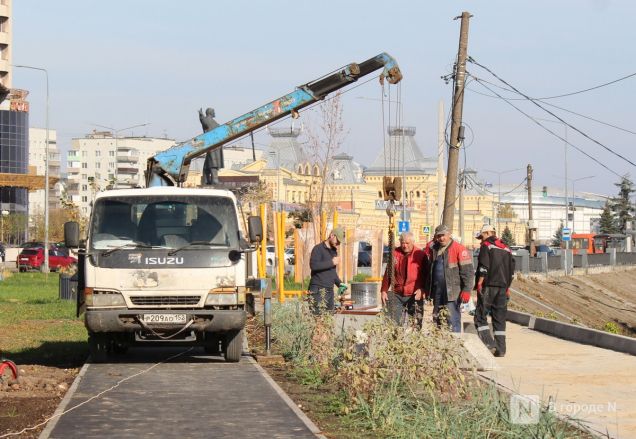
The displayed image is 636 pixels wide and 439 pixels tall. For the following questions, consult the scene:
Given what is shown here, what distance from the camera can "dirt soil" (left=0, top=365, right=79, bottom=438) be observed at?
38.0 ft

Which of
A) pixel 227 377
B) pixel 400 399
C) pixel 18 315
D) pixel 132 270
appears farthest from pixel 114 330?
pixel 18 315

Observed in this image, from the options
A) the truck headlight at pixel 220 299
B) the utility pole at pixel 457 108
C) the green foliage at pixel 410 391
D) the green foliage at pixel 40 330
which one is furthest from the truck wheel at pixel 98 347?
the utility pole at pixel 457 108

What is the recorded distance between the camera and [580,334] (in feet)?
71.1

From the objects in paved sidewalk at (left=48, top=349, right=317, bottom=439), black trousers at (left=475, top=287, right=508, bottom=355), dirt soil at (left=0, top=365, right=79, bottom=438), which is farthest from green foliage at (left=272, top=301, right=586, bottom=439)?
black trousers at (left=475, top=287, right=508, bottom=355)

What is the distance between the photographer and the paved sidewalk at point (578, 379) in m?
12.0

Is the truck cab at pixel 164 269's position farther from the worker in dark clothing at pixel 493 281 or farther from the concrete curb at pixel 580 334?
the concrete curb at pixel 580 334

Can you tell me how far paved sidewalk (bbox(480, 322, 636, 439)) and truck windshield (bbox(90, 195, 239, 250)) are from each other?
402 cm

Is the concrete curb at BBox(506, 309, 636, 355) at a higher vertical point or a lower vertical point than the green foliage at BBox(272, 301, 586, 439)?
lower

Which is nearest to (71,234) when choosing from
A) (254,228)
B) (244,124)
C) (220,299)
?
(220,299)

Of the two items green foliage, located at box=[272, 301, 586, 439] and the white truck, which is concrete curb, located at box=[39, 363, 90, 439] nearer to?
the white truck

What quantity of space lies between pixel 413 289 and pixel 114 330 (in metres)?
4.19

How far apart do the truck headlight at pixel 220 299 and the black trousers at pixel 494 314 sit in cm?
432

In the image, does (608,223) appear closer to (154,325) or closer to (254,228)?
(254,228)

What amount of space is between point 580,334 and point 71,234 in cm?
967
